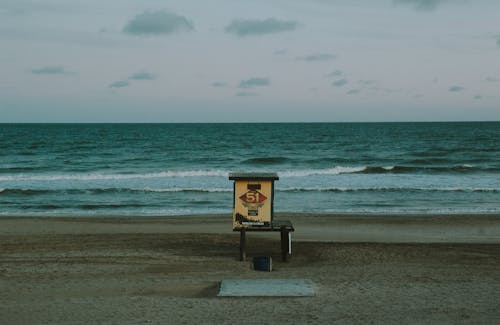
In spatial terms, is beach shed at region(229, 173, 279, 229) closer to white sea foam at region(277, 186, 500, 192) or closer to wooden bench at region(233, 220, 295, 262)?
wooden bench at region(233, 220, 295, 262)

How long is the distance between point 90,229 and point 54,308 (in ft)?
23.6

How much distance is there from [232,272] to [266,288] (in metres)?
1.50

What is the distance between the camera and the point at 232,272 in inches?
367

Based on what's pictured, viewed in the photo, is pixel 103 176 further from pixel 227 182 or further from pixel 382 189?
pixel 382 189

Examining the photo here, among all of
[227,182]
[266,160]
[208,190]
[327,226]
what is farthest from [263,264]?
[266,160]

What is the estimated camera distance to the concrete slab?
25.1 ft

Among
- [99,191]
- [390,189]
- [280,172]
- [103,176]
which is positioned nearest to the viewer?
[99,191]

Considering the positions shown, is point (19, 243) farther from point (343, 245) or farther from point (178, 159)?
point (178, 159)

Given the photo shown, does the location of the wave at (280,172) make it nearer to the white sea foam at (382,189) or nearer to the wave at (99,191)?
the wave at (99,191)

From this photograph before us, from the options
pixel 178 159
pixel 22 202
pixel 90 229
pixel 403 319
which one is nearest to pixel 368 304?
pixel 403 319

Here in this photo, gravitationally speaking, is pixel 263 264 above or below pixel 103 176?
above

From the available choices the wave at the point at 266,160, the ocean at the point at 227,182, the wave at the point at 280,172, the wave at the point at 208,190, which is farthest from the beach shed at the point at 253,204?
the wave at the point at 266,160

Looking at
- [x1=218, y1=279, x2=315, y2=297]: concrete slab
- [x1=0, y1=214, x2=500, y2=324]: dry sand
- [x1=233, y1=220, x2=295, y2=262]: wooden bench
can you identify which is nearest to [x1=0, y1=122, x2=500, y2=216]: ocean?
[x1=0, y1=214, x2=500, y2=324]: dry sand

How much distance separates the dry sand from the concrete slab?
135mm
